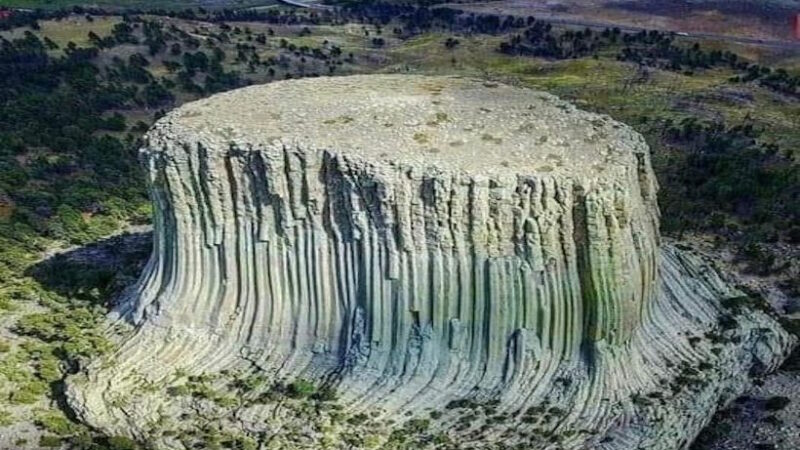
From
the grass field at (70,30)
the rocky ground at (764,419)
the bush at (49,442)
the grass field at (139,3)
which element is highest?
the grass field at (70,30)

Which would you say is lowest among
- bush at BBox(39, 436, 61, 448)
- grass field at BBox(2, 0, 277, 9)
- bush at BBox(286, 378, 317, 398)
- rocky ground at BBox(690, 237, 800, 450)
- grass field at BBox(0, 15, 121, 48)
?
rocky ground at BBox(690, 237, 800, 450)

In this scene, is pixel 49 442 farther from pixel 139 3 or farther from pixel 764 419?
pixel 139 3

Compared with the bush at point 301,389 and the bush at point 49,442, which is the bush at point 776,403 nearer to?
the bush at point 301,389

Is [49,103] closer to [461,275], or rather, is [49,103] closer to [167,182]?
[167,182]

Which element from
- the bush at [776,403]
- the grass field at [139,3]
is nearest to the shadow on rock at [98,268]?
the bush at [776,403]

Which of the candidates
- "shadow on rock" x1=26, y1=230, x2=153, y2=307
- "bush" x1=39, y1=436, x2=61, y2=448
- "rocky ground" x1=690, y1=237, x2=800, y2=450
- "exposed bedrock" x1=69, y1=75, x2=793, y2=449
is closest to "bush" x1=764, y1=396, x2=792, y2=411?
"rocky ground" x1=690, y1=237, x2=800, y2=450

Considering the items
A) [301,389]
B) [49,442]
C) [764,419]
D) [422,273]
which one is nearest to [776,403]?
[764,419]

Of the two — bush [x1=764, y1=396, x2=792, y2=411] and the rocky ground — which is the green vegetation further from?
bush [x1=764, y1=396, x2=792, y2=411]

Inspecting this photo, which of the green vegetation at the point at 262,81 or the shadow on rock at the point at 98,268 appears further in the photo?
the shadow on rock at the point at 98,268

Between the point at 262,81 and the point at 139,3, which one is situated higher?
the point at 262,81
